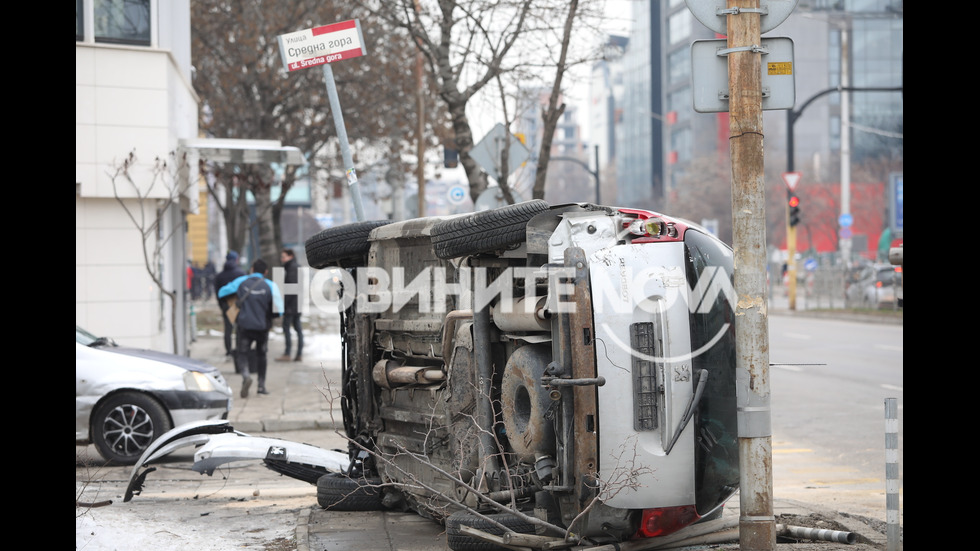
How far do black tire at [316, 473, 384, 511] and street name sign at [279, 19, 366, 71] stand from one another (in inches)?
151

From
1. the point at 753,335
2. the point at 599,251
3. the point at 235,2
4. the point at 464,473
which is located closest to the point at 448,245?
the point at 599,251

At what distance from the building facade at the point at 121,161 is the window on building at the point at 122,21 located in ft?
0.05

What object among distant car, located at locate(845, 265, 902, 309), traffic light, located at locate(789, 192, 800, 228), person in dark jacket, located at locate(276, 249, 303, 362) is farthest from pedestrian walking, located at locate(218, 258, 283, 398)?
distant car, located at locate(845, 265, 902, 309)

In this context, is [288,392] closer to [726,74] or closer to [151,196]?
[151,196]

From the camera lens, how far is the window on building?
51.3 feet

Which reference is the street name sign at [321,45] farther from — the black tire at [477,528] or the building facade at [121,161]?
the building facade at [121,161]

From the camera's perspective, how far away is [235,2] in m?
26.0

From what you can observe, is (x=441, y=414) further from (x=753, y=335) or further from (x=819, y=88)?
(x=819, y=88)

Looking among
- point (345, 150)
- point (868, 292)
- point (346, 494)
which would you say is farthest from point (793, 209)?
point (346, 494)

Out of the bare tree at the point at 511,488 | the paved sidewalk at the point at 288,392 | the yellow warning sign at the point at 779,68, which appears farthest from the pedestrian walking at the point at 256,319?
the yellow warning sign at the point at 779,68

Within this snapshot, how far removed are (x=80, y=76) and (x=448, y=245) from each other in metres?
11.0

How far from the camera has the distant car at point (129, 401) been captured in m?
9.84

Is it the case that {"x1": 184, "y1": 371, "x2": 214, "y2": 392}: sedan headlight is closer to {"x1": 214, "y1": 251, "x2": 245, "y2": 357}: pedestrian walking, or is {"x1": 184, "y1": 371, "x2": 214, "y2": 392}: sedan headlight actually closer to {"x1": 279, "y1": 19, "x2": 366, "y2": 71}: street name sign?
{"x1": 279, "y1": 19, "x2": 366, "y2": 71}: street name sign
